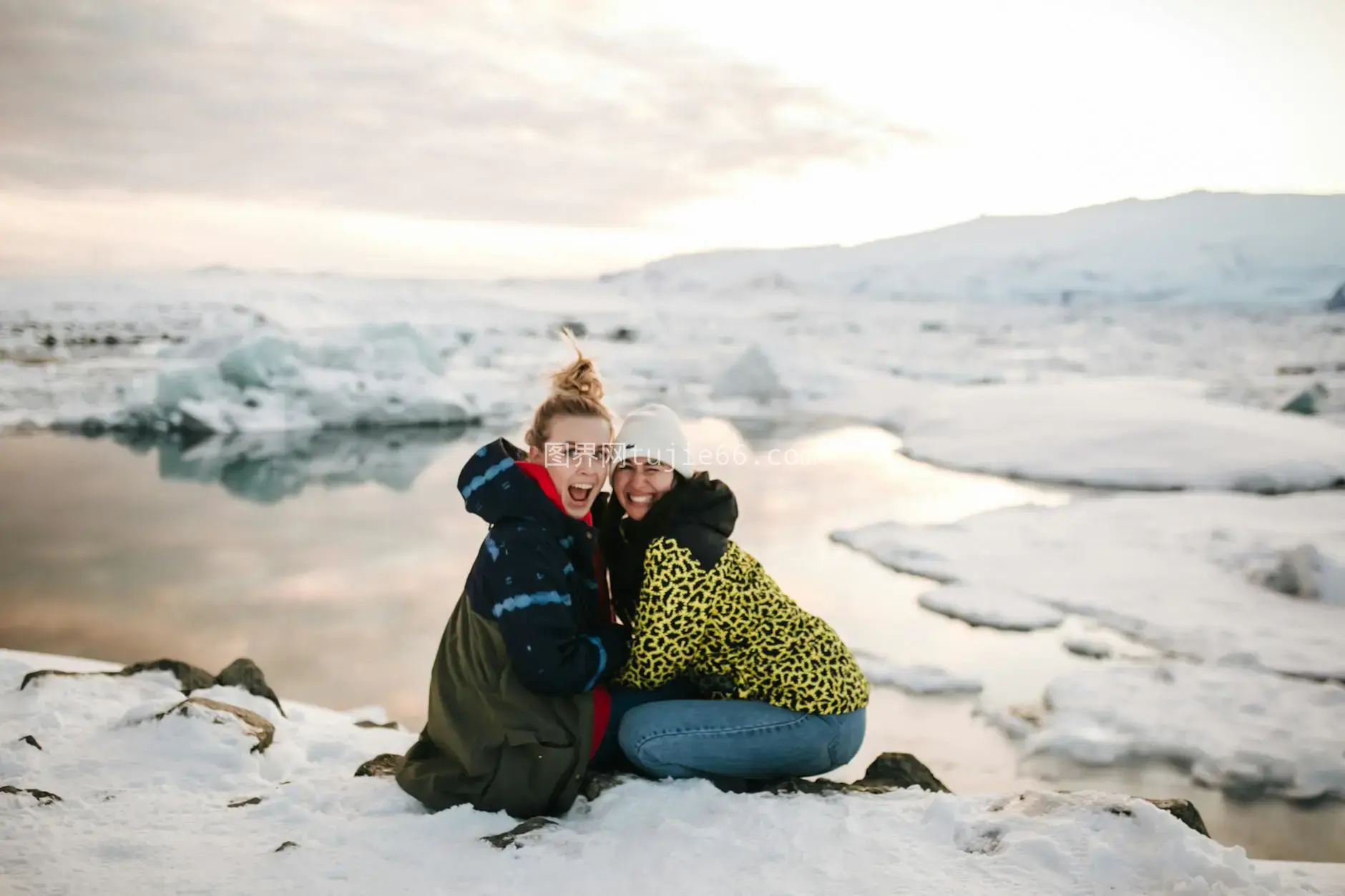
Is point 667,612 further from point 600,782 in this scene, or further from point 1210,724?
point 1210,724

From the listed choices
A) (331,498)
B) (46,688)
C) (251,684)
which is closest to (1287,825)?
(251,684)

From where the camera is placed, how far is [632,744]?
200cm

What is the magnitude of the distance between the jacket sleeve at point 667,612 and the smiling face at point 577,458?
0.16 meters

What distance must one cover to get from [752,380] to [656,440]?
11246 mm

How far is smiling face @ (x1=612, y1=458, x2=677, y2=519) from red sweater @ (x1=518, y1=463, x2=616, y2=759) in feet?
0.31

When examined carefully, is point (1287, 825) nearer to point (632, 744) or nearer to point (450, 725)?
point (632, 744)

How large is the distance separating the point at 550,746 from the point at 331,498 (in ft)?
18.0

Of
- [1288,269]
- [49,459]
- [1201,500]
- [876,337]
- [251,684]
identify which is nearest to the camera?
[251,684]

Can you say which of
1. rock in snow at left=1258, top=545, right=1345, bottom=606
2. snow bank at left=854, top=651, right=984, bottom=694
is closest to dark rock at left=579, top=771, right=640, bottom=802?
snow bank at left=854, top=651, right=984, bottom=694

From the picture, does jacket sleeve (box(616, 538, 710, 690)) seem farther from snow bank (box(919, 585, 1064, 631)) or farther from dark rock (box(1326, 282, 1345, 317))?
dark rock (box(1326, 282, 1345, 317))

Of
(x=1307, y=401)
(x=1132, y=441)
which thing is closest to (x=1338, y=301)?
(x=1307, y=401)

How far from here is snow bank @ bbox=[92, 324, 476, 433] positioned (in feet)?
31.9

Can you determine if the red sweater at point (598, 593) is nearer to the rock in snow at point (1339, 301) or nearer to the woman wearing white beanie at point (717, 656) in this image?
the woman wearing white beanie at point (717, 656)

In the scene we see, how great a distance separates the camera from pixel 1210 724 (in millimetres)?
3146
